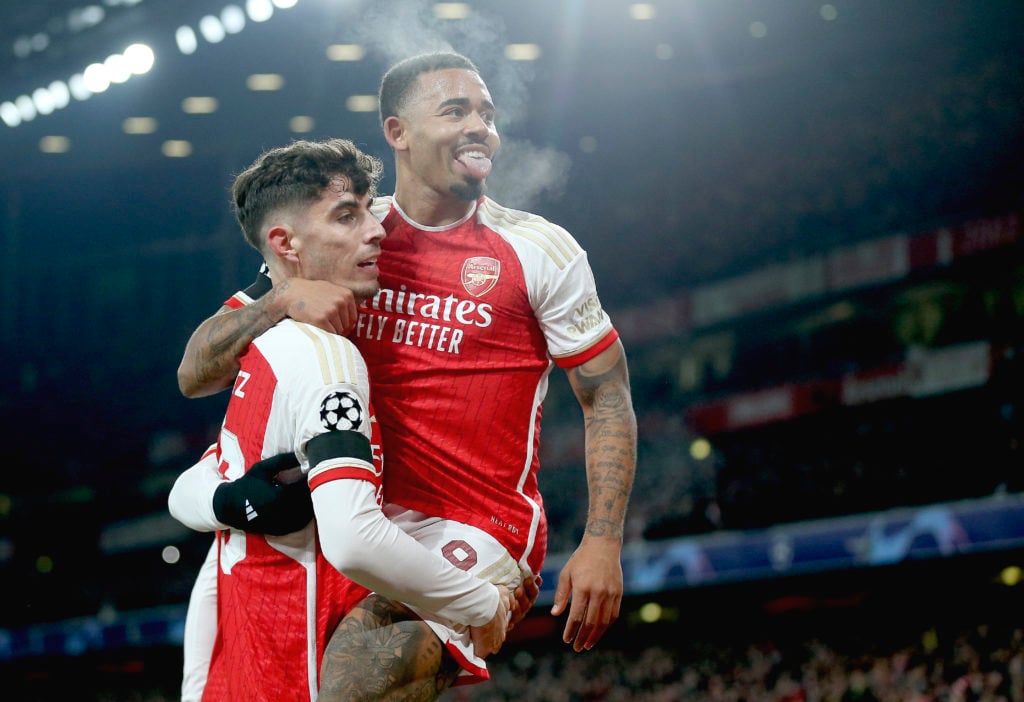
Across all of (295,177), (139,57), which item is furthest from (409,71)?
(139,57)

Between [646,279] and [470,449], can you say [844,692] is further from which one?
[470,449]

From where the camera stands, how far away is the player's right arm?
285cm

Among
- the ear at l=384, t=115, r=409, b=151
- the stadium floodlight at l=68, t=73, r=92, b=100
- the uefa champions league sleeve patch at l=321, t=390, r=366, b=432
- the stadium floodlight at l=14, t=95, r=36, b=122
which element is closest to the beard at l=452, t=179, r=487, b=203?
the ear at l=384, t=115, r=409, b=151

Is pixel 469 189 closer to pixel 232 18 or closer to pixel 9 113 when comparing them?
pixel 232 18

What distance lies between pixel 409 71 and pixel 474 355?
94cm

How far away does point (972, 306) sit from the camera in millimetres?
14344

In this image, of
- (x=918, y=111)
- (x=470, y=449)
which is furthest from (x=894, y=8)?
(x=470, y=449)

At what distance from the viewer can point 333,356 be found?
272cm

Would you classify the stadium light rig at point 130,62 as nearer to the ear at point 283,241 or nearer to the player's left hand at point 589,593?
the ear at point 283,241

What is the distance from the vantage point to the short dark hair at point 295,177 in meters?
3.02

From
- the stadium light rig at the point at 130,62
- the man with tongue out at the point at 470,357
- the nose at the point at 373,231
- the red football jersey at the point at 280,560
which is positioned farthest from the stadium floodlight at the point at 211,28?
the red football jersey at the point at 280,560

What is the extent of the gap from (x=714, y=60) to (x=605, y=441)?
14.9 m

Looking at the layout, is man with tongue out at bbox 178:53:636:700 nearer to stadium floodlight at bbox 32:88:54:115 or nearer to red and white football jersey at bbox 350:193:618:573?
red and white football jersey at bbox 350:193:618:573

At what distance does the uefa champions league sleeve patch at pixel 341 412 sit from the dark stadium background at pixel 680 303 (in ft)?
29.9
